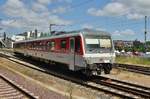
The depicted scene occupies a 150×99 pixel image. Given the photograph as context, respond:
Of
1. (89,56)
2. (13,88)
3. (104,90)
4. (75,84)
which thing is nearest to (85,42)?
(89,56)

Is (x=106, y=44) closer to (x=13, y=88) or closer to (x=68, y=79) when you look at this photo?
(x=68, y=79)

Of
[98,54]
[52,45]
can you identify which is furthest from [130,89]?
[52,45]

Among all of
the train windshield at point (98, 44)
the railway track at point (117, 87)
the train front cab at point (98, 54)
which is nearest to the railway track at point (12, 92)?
the railway track at point (117, 87)

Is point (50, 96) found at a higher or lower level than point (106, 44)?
lower

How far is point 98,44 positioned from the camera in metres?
20.3

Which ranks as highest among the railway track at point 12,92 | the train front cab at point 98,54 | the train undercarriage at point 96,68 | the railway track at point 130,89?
the train front cab at point 98,54

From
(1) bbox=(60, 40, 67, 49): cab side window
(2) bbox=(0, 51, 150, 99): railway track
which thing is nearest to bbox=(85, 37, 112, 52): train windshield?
(2) bbox=(0, 51, 150, 99): railway track

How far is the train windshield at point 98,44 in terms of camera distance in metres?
19.8

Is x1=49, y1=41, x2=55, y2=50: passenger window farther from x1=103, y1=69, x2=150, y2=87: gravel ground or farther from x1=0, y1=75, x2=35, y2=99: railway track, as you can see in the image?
x1=0, y1=75, x2=35, y2=99: railway track

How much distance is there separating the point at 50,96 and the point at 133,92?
3.86 meters

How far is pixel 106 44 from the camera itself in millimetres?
20672

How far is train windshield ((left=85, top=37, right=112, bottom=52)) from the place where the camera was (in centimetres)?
1983

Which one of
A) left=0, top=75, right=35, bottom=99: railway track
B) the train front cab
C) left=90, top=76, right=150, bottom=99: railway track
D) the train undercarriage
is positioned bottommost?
left=90, top=76, right=150, bottom=99: railway track

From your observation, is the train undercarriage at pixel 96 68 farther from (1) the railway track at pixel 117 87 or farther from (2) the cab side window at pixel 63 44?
(2) the cab side window at pixel 63 44
